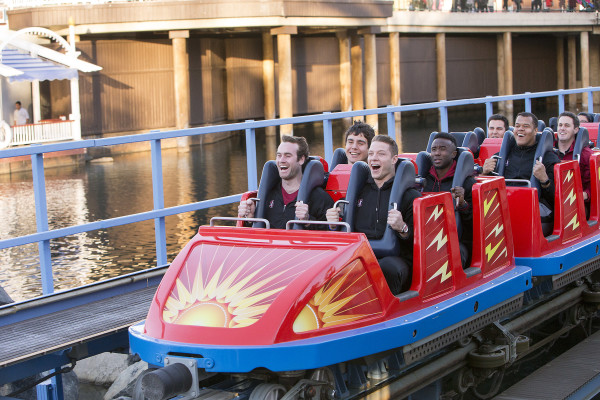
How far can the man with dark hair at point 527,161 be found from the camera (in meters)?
7.13

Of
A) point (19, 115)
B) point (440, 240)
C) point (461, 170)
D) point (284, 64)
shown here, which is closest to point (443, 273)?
point (440, 240)

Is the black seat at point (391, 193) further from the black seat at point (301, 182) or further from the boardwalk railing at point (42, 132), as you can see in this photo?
the boardwalk railing at point (42, 132)

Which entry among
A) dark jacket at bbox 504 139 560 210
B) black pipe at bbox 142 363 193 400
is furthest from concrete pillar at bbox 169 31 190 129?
black pipe at bbox 142 363 193 400

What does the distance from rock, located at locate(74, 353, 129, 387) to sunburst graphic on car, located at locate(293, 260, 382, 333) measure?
397 cm

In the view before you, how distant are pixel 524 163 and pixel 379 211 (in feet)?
7.68

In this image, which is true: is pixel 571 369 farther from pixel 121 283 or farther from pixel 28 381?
pixel 28 381

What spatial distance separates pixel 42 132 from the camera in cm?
2577

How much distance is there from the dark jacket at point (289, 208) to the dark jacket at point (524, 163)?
7.20 feet

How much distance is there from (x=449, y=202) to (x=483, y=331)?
1.02 metres

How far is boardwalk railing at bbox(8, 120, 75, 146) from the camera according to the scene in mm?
24719

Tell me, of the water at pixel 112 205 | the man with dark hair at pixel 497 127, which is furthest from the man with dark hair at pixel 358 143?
the water at pixel 112 205

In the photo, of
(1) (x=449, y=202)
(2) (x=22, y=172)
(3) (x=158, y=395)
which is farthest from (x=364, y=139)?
(2) (x=22, y=172)

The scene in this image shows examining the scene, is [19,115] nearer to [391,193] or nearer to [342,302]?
[391,193]

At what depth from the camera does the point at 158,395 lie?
4465 millimetres
